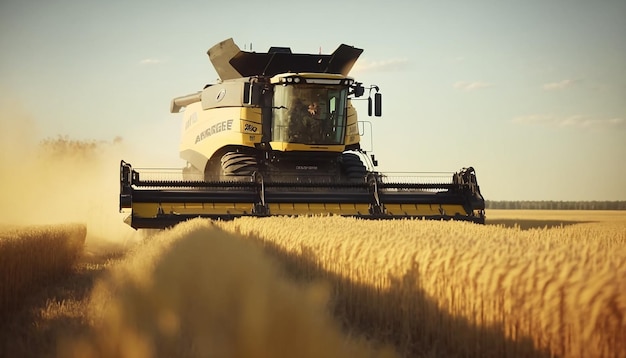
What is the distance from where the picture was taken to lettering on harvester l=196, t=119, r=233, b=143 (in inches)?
631

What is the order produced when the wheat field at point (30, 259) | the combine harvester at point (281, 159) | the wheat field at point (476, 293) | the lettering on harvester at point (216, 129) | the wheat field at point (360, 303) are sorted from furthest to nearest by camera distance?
the lettering on harvester at point (216, 129) < the combine harvester at point (281, 159) < the wheat field at point (30, 259) < the wheat field at point (476, 293) < the wheat field at point (360, 303)

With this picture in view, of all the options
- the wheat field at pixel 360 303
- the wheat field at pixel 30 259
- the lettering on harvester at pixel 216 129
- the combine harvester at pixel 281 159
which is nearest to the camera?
the wheat field at pixel 360 303

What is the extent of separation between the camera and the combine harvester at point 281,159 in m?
13.8

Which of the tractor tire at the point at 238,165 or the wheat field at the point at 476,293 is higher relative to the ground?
the tractor tire at the point at 238,165

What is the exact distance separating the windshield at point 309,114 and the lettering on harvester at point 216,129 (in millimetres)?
995

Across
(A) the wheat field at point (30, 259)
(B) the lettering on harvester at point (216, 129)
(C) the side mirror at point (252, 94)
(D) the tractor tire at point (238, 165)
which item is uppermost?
(C) the side mirror at point (252, 94)

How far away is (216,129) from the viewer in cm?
1648

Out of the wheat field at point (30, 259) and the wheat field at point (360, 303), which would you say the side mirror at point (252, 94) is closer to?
the wheat field at point (30, 259)

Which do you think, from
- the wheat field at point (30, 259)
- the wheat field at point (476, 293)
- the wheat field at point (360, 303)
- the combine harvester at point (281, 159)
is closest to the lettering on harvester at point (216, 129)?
the combine harvester at point (281, 159)

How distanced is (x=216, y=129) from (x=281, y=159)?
1.68 m

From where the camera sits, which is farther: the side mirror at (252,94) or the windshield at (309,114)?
the windshield at (309,114)

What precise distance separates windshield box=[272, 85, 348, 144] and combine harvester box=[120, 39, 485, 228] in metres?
0.02

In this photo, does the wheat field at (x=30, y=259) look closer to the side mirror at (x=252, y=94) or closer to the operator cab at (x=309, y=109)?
the side mirror at (x=252, y=94)

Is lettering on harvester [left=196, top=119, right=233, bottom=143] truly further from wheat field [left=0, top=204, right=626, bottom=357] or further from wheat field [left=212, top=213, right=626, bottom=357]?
wheat field [left=212, top=213, right=626, bottom=357]
